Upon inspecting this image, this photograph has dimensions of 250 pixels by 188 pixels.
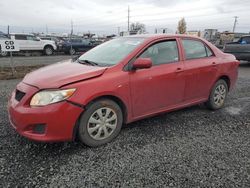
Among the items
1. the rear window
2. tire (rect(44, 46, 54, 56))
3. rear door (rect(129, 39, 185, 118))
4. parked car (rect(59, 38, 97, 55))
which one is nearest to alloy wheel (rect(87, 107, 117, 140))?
rear door (rect(129, 39, 185, 118))

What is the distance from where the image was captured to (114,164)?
281 centimetres

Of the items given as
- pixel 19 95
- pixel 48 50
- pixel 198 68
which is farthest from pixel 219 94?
pixel 48 50

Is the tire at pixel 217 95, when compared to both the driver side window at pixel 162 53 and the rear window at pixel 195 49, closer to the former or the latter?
the rear window at pixel 195 49

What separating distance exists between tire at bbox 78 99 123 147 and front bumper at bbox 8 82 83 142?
148 millimetres

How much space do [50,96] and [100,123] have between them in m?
0.77

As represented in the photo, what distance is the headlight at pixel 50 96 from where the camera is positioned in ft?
9.29

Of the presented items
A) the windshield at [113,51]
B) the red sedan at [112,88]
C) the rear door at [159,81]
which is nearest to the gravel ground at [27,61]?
the windshield at [113,51]

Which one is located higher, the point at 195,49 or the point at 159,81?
the point at 195,49

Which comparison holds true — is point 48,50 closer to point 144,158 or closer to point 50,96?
point 50,96

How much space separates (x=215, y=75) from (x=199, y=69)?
548mm

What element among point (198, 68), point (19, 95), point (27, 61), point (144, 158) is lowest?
point (144, 158)

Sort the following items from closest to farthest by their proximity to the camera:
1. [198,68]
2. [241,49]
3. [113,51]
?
[113,51]
[198,68]
[241,49]

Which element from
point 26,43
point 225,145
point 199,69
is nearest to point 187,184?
point 225,145

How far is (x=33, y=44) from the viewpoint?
18922mm
